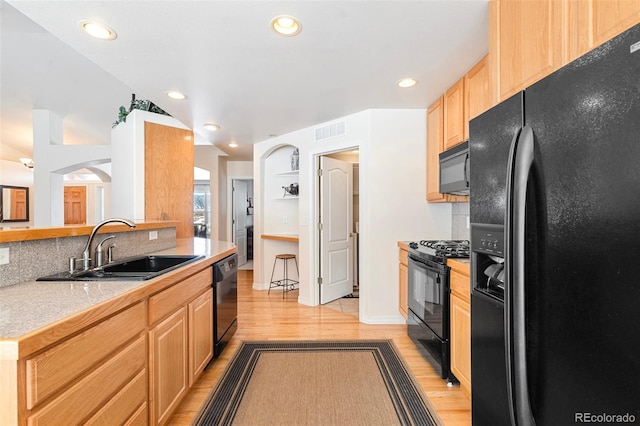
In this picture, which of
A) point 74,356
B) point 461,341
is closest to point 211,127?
point 74,356

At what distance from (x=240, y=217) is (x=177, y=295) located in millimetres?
5045

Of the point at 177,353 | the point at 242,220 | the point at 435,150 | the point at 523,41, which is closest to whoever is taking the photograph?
the point at 523,41

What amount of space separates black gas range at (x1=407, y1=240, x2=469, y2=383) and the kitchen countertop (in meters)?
1.79

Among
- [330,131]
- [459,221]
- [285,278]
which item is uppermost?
[330,131]

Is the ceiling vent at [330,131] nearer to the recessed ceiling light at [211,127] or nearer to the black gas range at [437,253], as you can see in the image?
the recessed ceiling light at [211,127]

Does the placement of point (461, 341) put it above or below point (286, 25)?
below

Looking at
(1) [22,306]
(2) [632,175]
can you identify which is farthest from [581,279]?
(1) [22,306]

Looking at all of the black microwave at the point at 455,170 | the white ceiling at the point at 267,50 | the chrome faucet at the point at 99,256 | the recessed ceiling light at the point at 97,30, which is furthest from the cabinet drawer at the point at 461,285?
the recessed ceiling light at the point at 97,30

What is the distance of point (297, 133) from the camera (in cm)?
407

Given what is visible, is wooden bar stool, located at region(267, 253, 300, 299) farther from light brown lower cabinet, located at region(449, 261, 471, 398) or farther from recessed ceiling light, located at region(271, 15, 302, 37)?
recessed ceiling light, located at region(271, 15, 302, 37)

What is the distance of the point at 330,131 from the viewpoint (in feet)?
11.9

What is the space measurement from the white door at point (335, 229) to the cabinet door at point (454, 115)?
1.65m

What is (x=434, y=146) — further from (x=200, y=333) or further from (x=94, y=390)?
(x=94, y=390)

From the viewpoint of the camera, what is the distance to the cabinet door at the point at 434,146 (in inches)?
111
